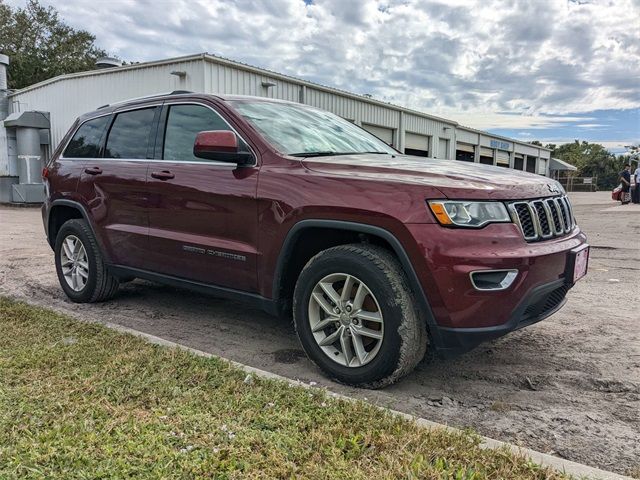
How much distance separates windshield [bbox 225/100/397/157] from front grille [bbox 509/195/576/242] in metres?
1.43

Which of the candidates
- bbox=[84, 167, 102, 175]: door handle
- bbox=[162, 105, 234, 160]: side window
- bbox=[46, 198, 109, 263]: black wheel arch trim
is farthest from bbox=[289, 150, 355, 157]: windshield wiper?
bbox=[46, 198, 109, 263]: black wheel arch trim

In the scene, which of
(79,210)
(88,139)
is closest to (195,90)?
(88,139)

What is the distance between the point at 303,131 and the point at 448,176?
4.72 feet

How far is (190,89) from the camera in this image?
Result: 13992 mm

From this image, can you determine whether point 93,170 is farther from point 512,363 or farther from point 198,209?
point 512,363

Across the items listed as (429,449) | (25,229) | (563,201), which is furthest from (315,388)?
(25,229)

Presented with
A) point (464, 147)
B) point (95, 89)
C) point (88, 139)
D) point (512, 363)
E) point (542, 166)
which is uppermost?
point (95, 89)

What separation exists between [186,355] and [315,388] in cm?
97

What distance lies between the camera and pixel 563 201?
3.55 m

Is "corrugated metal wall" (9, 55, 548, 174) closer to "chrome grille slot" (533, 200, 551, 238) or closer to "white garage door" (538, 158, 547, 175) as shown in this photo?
"chrome grille slot" (533, 200, 551, 238)

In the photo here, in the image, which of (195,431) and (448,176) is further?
(448,176)

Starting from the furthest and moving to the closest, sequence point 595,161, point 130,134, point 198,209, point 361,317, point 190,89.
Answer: point 595,161, point 190,89, point 130,134, point 198,209, point 361,317

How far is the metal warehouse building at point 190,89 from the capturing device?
46.4 feet

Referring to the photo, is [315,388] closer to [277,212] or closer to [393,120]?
[277,212]
